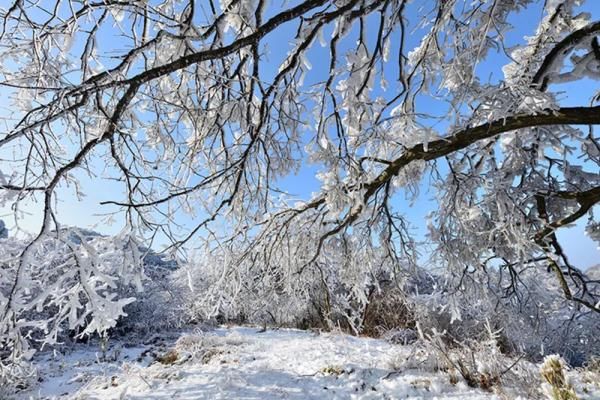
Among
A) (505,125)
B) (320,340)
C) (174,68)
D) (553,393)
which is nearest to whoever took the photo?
(174,68)

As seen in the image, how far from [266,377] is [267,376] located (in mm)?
41

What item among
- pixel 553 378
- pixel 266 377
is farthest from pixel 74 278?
pixel 266 377

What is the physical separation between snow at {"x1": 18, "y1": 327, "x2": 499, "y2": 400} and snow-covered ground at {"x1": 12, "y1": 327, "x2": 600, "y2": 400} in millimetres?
11

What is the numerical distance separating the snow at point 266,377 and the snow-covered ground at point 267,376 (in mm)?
11

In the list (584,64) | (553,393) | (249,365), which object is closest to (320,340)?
(249,365)

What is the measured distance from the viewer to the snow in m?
4.56

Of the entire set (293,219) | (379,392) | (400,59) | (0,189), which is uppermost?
(400,59)

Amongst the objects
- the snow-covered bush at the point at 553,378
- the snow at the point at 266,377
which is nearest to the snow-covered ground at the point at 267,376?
the snow at the point at 266,377

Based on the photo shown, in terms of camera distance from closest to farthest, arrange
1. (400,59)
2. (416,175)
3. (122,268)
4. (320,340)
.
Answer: (122,268) → (400,59) → (416,175) → (320,340)

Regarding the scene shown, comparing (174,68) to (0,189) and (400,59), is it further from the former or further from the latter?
(400,59)

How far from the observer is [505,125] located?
7.39 ft

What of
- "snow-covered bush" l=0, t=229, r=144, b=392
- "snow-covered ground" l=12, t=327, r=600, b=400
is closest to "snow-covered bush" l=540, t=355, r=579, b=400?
"snow-covered ground" l=12, t=327, r=600, b=400

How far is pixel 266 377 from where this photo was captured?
17.4ft

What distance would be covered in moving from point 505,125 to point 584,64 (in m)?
0.90
